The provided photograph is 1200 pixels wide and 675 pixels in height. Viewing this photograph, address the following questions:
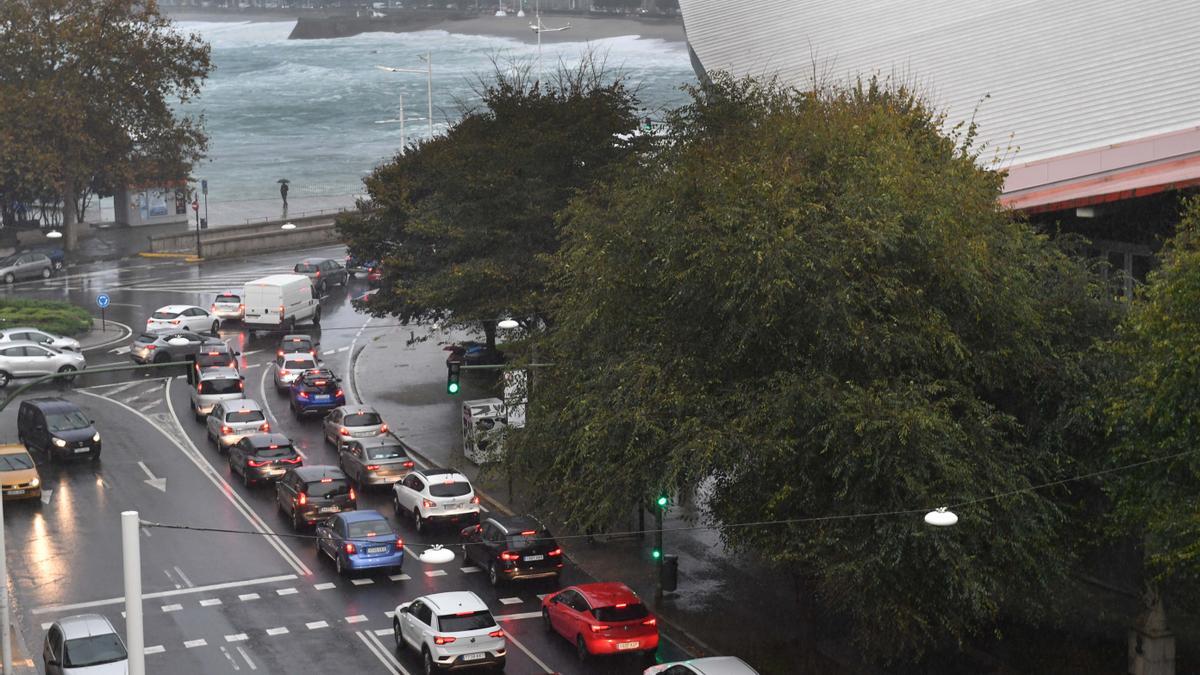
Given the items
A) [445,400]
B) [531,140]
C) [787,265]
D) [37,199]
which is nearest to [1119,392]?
[787,265]

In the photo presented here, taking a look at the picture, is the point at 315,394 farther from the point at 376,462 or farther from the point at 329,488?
the point at 329,488

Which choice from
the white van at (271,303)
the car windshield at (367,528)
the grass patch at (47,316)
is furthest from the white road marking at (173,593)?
the grass patch at (47,316)

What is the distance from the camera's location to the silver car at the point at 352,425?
48.6m

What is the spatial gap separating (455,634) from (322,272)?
171ft

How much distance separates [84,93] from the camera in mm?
84812

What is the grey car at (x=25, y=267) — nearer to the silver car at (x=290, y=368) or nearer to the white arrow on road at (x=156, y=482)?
the silver car at (x=290, y=368)

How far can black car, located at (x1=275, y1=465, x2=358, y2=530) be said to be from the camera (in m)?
40.1

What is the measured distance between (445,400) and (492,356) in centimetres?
305

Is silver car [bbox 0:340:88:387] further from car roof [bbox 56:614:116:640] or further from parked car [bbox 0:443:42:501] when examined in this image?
car roof [bbox 56:614:116:640]

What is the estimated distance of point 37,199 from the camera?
10219cm

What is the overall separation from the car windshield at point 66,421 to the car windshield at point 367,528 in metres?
14.5

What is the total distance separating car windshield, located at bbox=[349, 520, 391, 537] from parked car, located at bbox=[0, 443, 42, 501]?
1135 centimetres

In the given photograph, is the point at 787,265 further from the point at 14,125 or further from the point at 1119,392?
the point at 14,125

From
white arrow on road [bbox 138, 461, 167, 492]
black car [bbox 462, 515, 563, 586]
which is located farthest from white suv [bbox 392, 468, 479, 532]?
white arrow on road [bbox 138, 461, 167, 492]
